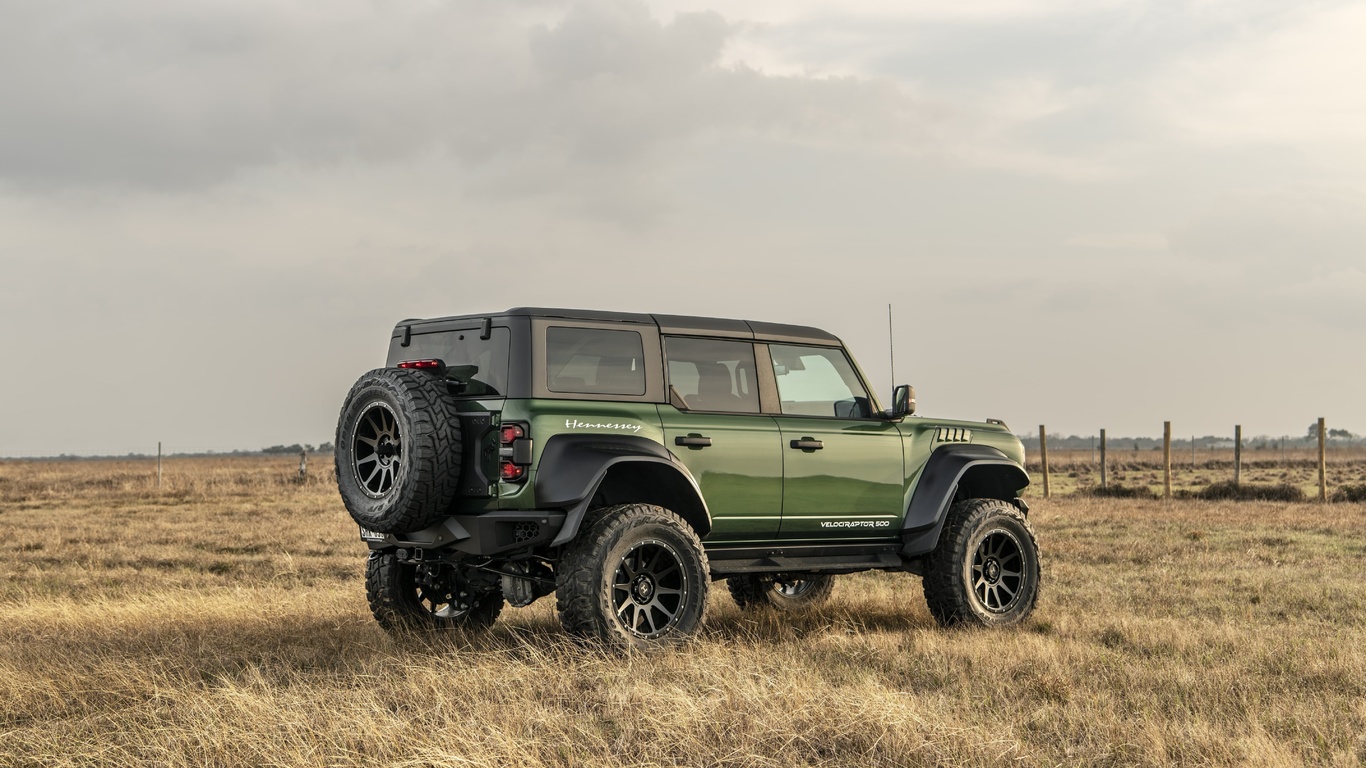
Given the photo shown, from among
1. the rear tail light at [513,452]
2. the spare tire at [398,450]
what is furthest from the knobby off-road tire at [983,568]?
the spare tire at [398,450]

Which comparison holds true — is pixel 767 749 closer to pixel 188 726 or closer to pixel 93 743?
pixel 188 726

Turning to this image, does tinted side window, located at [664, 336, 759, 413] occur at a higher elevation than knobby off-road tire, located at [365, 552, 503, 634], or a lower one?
higher

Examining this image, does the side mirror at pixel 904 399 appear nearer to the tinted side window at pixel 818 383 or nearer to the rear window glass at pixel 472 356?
the tinted side window at pixel 818 383

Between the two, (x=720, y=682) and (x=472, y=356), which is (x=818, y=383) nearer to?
(x=472, y=356)

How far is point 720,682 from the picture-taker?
6.52m

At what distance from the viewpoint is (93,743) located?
19.1ft

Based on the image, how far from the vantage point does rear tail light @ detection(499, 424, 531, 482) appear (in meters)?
7.39

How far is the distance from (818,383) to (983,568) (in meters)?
2.12

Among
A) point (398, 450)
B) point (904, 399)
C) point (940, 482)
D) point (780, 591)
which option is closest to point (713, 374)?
point (904, 399)

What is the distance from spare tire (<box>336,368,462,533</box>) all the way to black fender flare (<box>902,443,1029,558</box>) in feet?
12.3

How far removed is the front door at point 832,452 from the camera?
8.79 m

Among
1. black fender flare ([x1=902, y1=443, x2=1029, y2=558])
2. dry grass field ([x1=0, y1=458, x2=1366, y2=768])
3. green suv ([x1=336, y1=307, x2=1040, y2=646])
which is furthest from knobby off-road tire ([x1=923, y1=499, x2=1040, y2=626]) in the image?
dry grass field ([x1=0, y1=458, x2=1366, y2=768])

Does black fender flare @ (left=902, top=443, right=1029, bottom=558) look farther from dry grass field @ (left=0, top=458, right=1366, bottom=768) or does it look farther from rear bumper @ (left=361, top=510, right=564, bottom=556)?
rear bumper @ (left=361, top=510, right=564, bottom=556)

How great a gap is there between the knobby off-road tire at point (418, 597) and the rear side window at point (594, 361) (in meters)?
1.97
